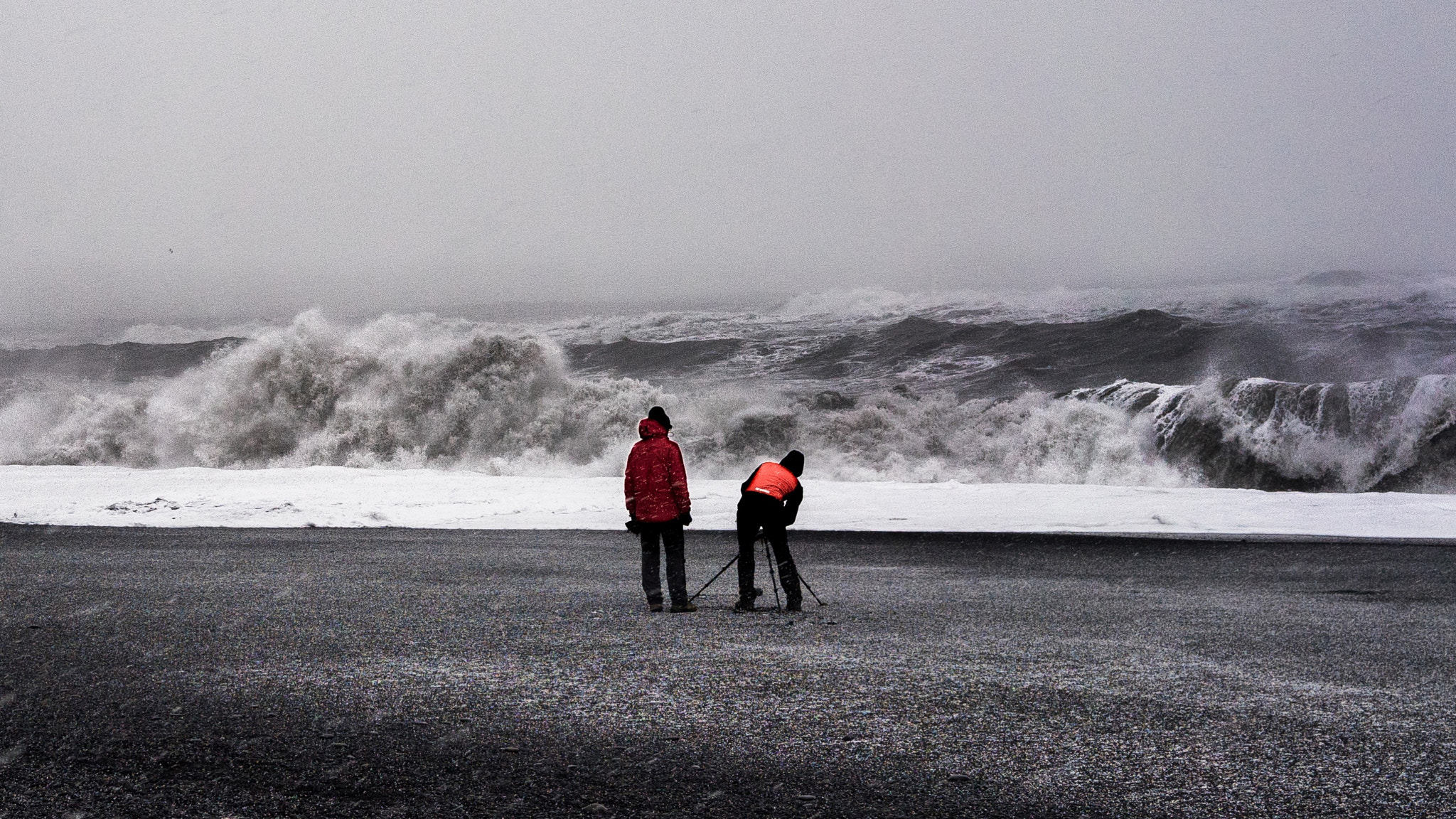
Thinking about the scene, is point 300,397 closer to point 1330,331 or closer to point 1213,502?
point 1213,502

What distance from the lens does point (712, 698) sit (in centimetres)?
555

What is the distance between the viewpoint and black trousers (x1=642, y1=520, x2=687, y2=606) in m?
8.19

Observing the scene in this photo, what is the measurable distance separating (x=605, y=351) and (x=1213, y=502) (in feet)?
108

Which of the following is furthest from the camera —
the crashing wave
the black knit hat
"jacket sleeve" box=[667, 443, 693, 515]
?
the crashing wave

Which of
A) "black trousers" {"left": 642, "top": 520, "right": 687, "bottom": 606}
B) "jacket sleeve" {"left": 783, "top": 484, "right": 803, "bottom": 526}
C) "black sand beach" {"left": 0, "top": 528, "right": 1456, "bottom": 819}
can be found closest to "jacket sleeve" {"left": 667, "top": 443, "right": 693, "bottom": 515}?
"black trousers" {"left": 642, "top": 520, "right": 687, "bottom": 606}

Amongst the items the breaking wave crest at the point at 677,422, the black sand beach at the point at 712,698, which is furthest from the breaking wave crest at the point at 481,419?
the black sand beach at the point at 712,698

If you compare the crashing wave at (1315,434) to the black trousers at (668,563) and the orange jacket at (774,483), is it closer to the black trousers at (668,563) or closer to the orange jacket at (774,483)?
the orange jacket at (774,483)

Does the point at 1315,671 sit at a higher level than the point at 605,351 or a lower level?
lower

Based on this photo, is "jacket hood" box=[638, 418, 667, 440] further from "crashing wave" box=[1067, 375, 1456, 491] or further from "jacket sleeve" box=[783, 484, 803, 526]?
"crashing wave" box=[1067, 375, 1456, 491]

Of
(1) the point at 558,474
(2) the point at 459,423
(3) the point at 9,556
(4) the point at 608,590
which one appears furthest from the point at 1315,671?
(2) the point at 459,423

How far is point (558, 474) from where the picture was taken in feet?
102

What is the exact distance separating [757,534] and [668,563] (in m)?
Answer: 0.68

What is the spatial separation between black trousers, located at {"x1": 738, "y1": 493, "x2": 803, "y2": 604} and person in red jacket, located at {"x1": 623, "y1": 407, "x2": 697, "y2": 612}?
1.32ft

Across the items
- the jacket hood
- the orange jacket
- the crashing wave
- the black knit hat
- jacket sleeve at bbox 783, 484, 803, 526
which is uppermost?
the jacket hood
